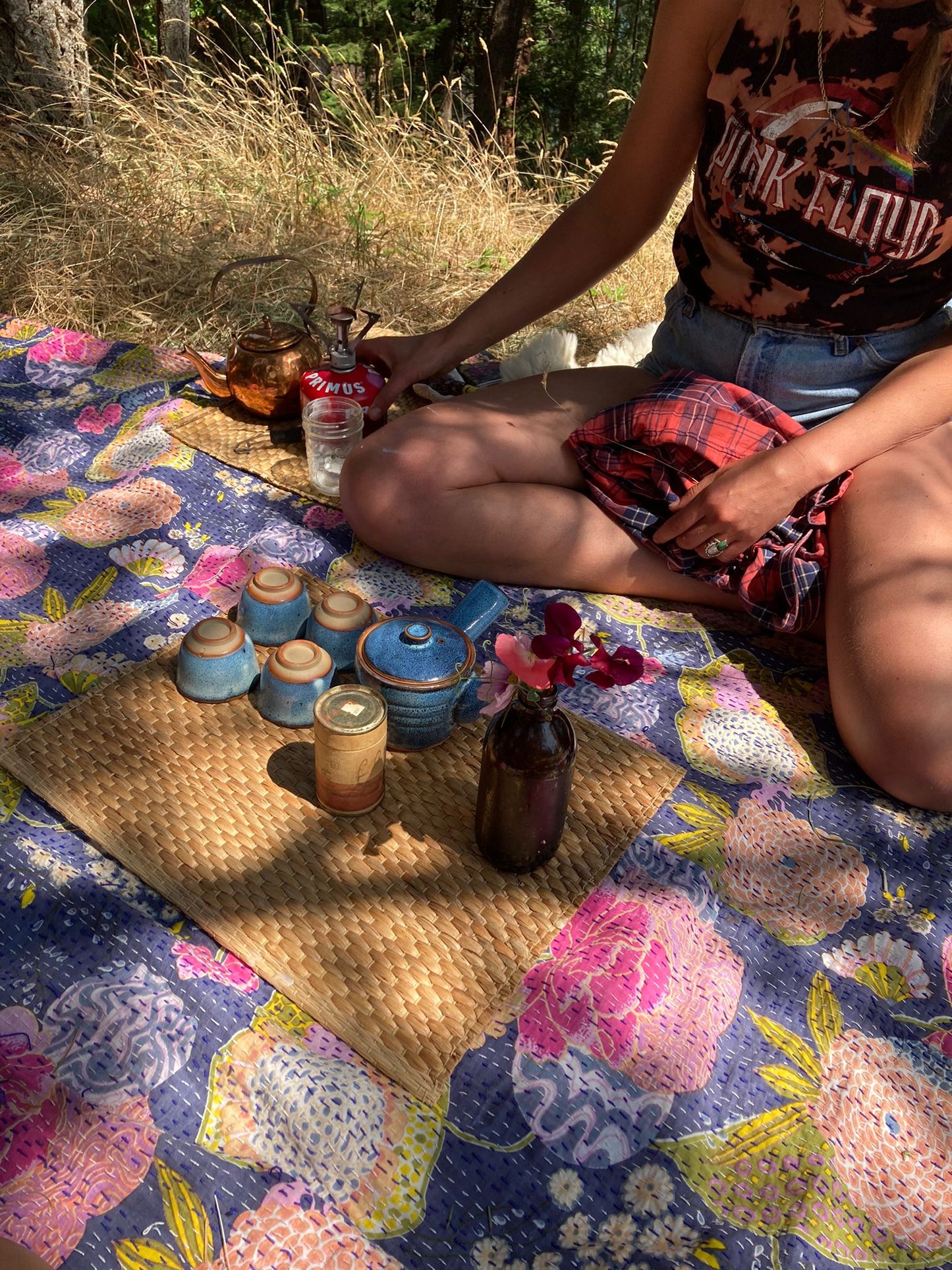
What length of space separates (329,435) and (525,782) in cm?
119

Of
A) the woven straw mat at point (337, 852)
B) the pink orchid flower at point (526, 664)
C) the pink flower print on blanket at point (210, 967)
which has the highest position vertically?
the pink orchid flower at point (526, 664)

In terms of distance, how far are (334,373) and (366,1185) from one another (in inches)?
65.9

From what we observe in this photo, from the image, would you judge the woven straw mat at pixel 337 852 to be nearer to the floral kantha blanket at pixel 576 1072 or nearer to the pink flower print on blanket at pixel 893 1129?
the floral kantha blanket at pixel 576 1072

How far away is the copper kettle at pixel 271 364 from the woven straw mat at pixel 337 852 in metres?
0.97

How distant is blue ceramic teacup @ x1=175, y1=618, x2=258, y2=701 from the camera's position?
5.07 feet

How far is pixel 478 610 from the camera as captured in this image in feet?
5.41

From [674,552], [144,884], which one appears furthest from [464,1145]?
[674,552]

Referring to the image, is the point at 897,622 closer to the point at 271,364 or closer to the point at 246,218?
the point at 271,364

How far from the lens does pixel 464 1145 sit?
1136mm

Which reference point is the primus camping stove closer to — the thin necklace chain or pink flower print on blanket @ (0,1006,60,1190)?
the thin necklace chain

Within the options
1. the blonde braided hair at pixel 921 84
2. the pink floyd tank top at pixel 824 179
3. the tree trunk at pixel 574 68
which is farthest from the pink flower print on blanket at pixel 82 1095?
the tree trunk at pixel 574 68

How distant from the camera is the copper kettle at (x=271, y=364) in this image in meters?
2.35

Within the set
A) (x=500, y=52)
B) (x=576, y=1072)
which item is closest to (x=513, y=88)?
(x=500, y=52)

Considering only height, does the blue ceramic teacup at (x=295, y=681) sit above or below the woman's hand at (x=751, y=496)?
below
